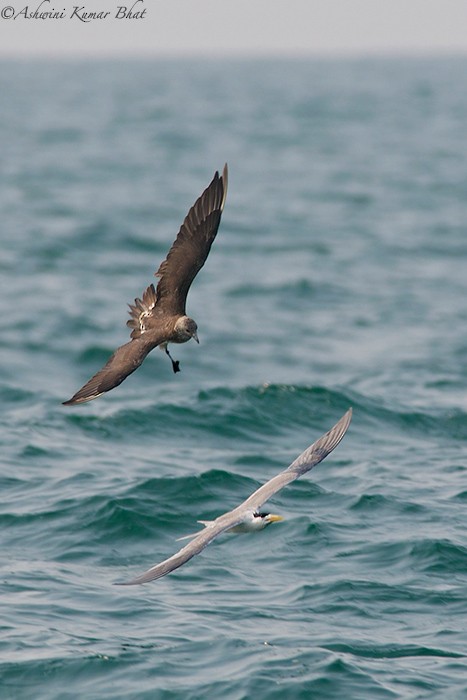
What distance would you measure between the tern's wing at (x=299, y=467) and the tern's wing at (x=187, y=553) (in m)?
0.64

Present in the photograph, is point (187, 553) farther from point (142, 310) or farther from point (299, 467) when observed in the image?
point (142, 310)

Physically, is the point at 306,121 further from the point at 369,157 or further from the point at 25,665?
the point at 25,665

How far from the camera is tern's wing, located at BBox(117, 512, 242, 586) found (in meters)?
9.34

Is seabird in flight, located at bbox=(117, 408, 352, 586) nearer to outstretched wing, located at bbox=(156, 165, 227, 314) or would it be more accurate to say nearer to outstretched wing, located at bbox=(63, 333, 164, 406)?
outstretched wing, located at bbox=(63, 333, 164, 406)

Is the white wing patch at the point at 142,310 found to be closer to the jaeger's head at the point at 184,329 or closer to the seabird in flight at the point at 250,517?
the jaeger's head at the point at 184,329

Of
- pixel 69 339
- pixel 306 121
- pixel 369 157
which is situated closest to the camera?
pixel 69 339

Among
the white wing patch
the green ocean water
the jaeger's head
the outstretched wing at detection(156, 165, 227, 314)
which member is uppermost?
the outstretched wing at detection(156, 165, 227, 314)

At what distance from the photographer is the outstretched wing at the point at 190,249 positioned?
440 inches

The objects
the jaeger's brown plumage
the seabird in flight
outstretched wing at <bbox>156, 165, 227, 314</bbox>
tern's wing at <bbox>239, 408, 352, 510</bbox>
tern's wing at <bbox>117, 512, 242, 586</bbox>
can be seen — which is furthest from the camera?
tern's wing at <bbox>239, 408, 352, 510</bbox>

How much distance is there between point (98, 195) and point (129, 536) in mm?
28140

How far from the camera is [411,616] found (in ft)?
39.5

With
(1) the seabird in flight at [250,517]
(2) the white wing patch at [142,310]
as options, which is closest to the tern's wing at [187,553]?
(1) the seabird in flight at [250,517]

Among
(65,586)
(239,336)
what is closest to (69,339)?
(239,336)

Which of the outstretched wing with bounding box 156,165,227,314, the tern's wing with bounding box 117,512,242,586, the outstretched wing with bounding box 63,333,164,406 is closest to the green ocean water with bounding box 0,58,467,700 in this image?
the tern's wing with bounding box 117,512,242,586
